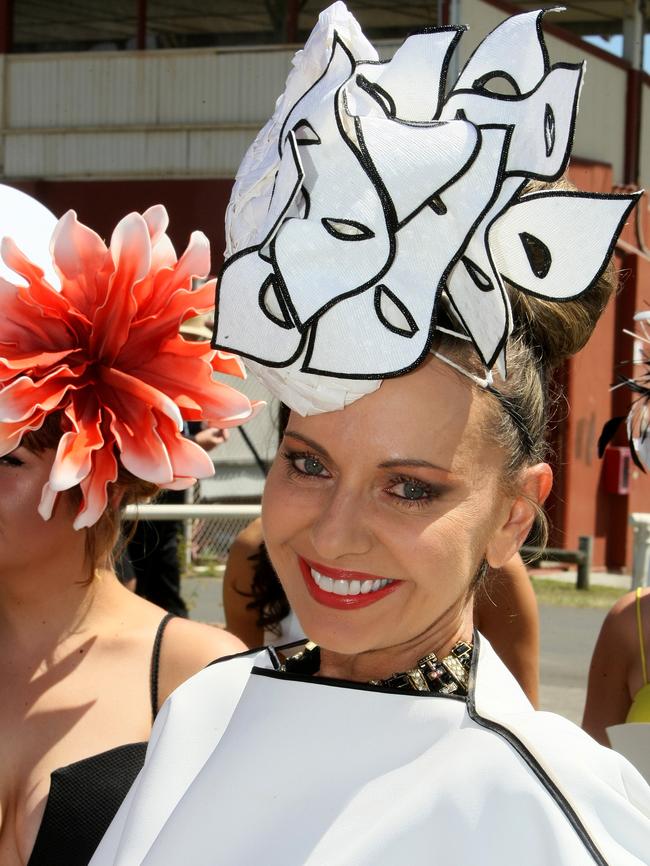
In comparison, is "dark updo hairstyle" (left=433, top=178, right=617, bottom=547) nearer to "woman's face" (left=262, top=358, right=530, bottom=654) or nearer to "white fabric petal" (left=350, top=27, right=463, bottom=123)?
"woman's face" (left=262, top=358, right=530, bottom=654)

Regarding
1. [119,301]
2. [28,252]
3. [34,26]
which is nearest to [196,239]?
[119,301]

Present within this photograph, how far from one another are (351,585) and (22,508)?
907 mm

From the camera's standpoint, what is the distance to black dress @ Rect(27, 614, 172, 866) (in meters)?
2.10

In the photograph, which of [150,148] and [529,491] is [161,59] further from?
[529,491]

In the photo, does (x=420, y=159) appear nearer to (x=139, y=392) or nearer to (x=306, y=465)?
(x=306, y=465)

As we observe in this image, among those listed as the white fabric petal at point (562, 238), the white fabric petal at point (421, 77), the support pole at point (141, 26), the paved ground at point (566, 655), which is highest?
the support pole at point (141, 26)

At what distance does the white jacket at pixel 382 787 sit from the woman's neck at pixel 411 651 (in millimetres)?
66

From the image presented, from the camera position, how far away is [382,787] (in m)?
1.42

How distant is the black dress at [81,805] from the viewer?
210cm

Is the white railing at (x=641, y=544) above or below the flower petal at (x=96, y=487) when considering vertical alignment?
below

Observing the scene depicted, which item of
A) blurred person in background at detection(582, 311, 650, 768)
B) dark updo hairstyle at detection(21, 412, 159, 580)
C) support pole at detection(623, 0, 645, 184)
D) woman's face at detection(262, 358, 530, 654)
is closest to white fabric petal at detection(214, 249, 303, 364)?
woman's face at detection(262, 358, 530, 654)

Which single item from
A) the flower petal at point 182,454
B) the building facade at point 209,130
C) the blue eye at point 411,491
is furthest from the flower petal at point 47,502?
the building facade at point 209,130

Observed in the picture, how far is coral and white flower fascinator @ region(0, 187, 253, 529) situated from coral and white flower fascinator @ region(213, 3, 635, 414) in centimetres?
57

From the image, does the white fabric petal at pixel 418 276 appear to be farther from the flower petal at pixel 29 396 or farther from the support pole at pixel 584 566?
the support pole at pixel 584 566
